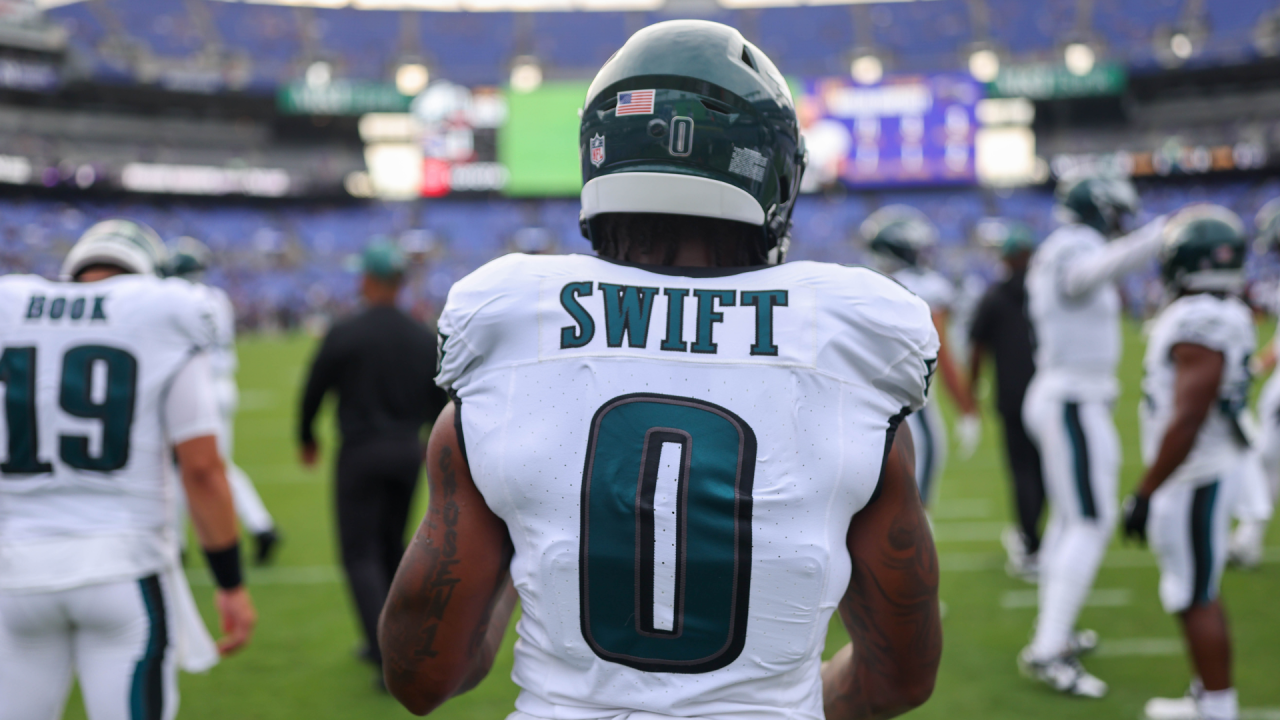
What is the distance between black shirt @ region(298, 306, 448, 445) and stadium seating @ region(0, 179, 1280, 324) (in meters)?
28.5

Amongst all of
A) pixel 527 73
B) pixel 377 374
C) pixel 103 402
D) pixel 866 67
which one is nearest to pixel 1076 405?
pixel 377 374

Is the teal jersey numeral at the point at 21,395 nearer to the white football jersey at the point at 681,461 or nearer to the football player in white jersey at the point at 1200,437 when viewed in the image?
the white football jersey at the point at 681,461

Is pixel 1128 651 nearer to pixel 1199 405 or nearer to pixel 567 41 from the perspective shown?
pixel 1199 405

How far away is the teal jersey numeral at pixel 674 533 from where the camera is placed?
3.76 ft

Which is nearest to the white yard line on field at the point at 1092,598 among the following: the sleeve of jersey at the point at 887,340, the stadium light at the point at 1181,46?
the sleeve of jersey at the point at 887,340

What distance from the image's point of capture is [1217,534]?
3.19m

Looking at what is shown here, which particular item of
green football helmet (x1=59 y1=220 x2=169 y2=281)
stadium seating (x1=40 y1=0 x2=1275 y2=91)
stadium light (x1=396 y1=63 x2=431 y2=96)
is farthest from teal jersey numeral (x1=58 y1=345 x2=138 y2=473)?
stadium light (x1=396 y1=63 x2=431 y2=96)

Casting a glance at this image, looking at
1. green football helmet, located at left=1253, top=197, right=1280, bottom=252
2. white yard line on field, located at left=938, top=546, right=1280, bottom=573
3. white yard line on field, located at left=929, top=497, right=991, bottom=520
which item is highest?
green football helmet, located at left=1253, top=197, right=1280, bottom=252

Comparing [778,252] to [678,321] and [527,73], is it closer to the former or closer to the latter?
[678,321]

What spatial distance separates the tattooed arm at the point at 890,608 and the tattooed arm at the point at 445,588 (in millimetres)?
495

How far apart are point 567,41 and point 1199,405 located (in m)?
40.5

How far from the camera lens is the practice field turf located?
3.77 m

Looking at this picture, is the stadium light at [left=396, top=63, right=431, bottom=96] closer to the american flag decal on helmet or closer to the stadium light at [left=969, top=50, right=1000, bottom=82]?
the stadium light at [left=969, top=50, right=1000, bottom=82]

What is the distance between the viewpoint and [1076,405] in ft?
13.1
